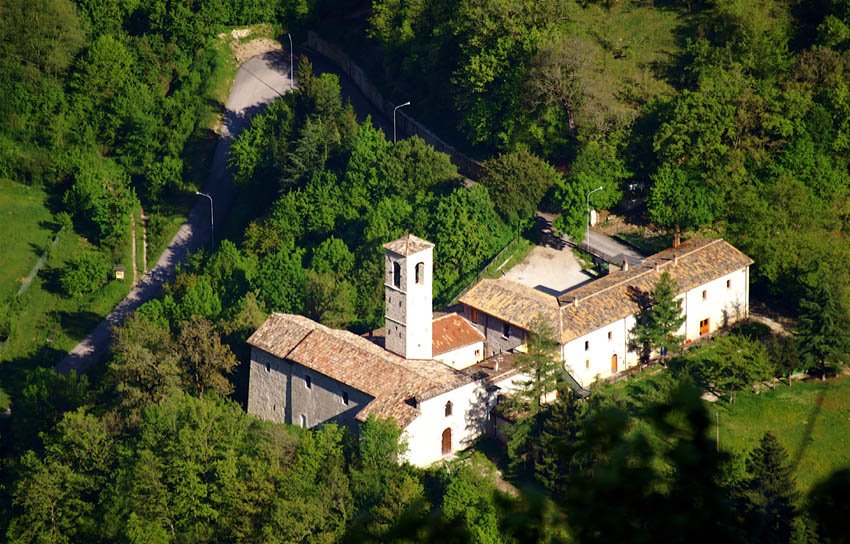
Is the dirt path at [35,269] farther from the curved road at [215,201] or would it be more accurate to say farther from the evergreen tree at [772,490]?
the evergreen tree at [772,490]

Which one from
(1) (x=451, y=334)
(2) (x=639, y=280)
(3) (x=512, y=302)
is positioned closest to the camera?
(1) (x=451, y=334)

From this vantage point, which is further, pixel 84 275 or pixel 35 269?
pixel 35 269

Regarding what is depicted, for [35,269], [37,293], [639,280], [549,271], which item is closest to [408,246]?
[639,280]

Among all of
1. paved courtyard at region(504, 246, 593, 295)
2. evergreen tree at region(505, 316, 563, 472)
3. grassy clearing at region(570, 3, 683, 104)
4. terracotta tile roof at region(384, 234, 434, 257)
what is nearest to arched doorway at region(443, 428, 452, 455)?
evergreen tree at region(505, 316, 563, 472)

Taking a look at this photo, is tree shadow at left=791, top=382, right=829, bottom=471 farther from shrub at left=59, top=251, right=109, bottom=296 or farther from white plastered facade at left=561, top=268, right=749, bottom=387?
shrub at left=59, top=251, right=109, bottom=296

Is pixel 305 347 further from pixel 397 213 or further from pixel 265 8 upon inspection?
pixel 265 8

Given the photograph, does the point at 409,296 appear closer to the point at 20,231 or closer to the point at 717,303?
the point at 717,303
